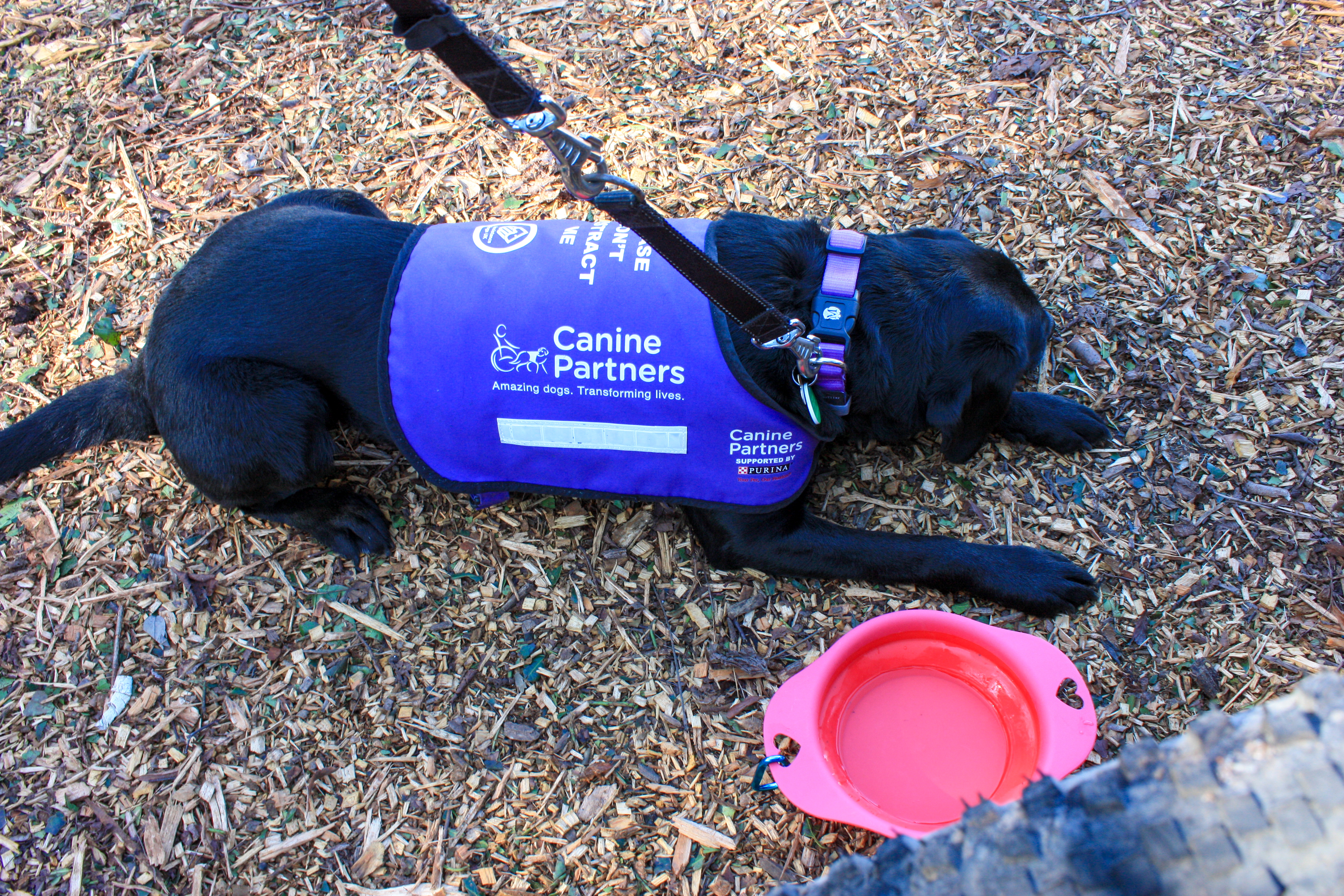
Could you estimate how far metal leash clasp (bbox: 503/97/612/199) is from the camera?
1721 millimetres

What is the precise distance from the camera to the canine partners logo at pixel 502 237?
2.78 metres

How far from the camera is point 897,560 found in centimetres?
296

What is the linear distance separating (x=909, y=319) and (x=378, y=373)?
177 cm

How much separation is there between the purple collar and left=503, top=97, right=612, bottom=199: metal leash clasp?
86 centimetres

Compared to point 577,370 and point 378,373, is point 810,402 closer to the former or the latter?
point 577,370

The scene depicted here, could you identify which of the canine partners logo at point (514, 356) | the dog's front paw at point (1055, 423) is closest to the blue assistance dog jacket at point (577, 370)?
the canine partners logo at point (514, 356)

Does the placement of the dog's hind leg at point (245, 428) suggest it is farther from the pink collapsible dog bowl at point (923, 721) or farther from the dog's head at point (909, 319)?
the pink collapsible dog bowl at point (923, 721)

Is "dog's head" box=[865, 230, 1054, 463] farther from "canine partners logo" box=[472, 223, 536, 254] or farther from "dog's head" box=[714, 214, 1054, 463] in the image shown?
"canine partners logo" box=[472, 223, 536, 254]

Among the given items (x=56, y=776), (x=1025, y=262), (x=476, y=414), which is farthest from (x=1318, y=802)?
(x=56, y=776)

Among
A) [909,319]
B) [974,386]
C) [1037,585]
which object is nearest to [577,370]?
[909,319]

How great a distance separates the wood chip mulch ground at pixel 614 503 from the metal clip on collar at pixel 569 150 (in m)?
1.61

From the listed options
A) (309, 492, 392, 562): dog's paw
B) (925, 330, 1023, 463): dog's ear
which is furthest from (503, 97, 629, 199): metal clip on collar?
(309, 492, 392, 562): dog's paw

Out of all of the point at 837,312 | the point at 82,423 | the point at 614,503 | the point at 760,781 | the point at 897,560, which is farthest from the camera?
the point at 614,503

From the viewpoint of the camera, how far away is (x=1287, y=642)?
281 cm
